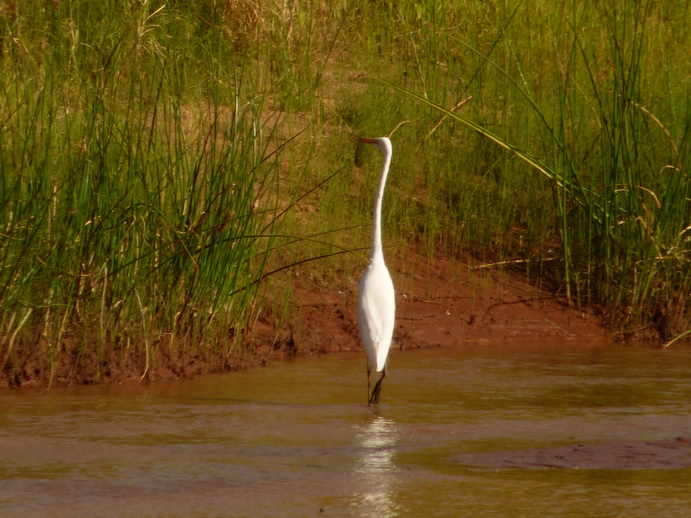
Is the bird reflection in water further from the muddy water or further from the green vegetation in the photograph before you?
the green vegetation

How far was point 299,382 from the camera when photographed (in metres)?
6.12

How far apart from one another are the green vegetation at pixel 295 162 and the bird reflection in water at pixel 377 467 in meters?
1.47

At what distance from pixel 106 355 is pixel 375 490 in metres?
2.35

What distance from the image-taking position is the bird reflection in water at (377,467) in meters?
3.83

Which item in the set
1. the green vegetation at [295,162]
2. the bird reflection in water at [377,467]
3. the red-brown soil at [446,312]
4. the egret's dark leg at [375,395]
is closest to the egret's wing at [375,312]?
the egret's dark leg at [375,395]

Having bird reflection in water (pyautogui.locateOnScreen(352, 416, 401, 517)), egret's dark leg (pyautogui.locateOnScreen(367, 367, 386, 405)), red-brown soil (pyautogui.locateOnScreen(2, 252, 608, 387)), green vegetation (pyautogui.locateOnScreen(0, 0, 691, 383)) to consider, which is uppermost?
green vegetation (pyautogui.locateOnScreen(0, 0, 691, 383))

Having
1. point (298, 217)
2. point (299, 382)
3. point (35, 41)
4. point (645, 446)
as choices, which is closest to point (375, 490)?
point (645, 446)

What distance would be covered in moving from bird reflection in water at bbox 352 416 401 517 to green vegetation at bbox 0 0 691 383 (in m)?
1.47

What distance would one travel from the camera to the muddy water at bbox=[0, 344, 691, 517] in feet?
12.8

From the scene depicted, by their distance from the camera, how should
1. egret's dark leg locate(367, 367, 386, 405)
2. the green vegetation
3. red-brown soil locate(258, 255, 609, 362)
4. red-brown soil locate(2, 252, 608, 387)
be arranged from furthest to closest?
1. red-brown soil locate(258, 255, 609, 362)
2. red-brown soil locate(2, 252, 608, 387)
3. the green vegetation
4. egret's dark leg locate(367, 367, 386, 405)

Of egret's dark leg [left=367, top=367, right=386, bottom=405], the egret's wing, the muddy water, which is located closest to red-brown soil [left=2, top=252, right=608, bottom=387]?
the muddy water

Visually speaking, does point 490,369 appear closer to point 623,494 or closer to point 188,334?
point 188,334

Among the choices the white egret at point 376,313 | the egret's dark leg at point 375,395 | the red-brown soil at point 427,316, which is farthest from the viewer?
the red-brown soil at point 427,316

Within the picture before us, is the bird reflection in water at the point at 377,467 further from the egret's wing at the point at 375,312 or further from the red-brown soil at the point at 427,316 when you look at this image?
the red-brown soil at the point at 427,316
